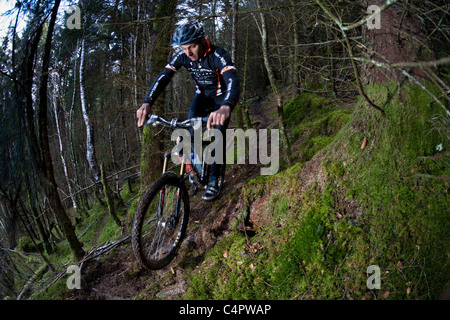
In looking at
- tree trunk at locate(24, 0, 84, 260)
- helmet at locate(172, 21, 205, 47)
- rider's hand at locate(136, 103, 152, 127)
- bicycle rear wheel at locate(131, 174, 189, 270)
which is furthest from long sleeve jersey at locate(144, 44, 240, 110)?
tree trunk at locate(24, 0, 84, 260)

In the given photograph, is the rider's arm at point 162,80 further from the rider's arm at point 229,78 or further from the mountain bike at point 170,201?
the rider's arm at point 229,78

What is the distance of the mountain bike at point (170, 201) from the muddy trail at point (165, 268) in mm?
163

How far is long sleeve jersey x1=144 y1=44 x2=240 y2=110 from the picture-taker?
9.68 feet

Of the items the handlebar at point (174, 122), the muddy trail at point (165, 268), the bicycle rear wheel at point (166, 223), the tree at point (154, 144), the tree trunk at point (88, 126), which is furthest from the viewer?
the tree trunk at point (88, 126)

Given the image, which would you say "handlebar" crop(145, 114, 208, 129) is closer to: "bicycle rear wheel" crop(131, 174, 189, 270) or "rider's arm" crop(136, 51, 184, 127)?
"rider's arm" crop(136, 51, 184, 127)

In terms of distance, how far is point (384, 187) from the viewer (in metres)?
2.31

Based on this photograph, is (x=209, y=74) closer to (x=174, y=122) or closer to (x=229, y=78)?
(x=229, y=78)

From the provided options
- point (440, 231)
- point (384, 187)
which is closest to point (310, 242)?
point (384, 187)

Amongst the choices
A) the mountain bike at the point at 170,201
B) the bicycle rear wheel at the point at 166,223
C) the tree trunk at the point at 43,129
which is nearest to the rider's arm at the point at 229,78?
the mountain bike at the point at 170,201

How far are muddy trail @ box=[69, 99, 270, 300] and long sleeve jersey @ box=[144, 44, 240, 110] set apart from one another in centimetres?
144

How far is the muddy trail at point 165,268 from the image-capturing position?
8.57 feet

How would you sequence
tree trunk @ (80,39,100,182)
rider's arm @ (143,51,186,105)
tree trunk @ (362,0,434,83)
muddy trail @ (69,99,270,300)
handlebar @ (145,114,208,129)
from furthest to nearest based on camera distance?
tree trunk @ (80,39,100,182) < rider's arm @ (143,51,186,105) < handlebar @ (145,114,208,129) < muddy trail @ (69,99,270,300) < tree trunk @ (362,0,434,83)
